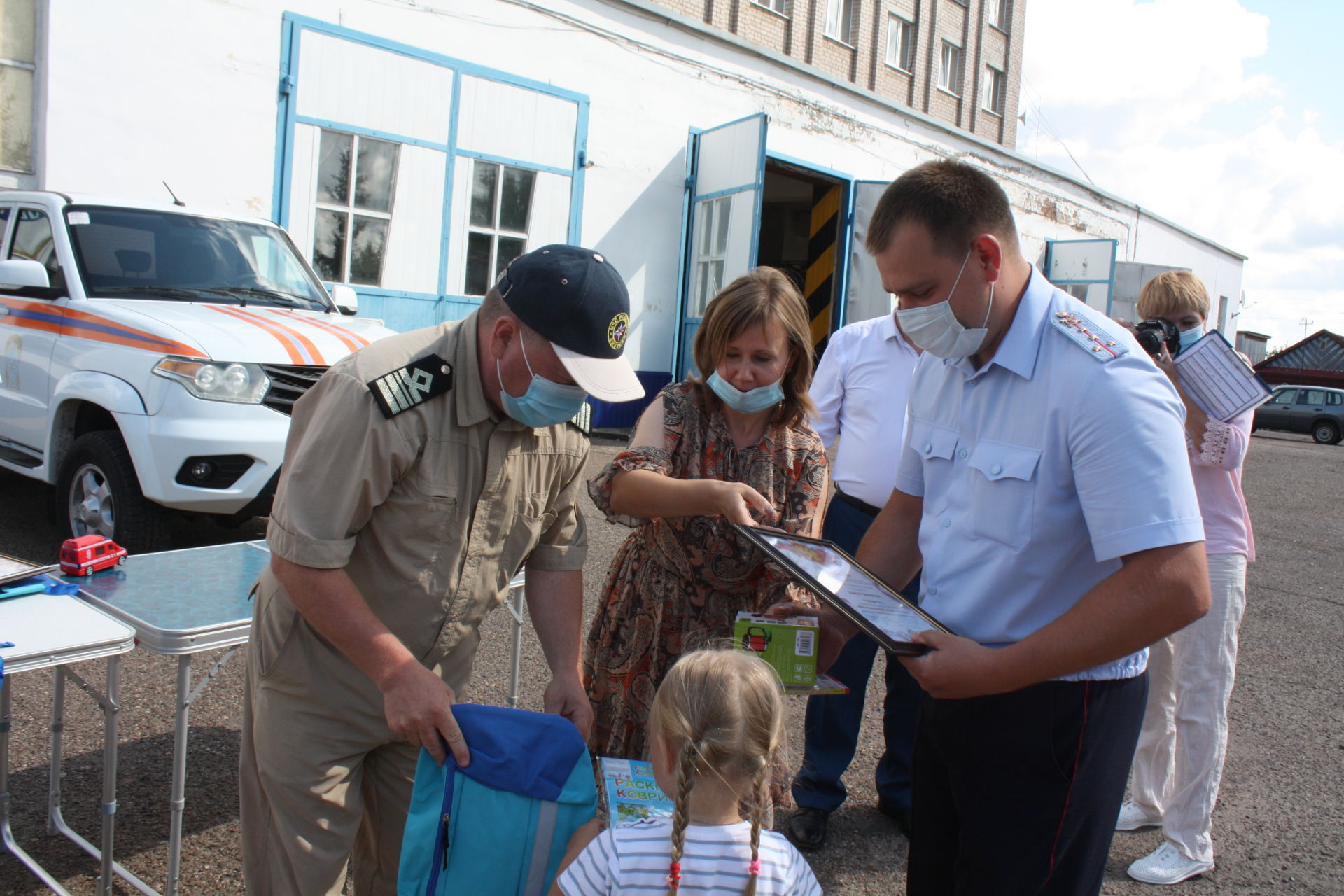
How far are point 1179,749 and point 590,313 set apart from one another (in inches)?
110

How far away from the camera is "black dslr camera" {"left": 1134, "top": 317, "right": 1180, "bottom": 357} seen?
3387 millimetres

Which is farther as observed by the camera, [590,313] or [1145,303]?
[1145,303]

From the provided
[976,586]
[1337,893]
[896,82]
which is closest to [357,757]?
[976,586]

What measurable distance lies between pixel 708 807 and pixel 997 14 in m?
28.4

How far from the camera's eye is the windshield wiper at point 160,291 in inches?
216

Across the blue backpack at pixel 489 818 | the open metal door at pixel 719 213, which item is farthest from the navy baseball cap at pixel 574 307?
the open metal door at pixel 719 213

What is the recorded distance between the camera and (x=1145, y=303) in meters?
3.69

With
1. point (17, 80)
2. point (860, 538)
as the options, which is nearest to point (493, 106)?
point (17, 80)

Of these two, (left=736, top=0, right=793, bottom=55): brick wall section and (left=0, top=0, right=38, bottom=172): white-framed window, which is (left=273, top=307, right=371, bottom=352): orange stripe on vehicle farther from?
(left=736, top=0, right=793, bottom=55): brick wall section

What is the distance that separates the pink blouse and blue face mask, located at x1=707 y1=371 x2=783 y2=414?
1610mm

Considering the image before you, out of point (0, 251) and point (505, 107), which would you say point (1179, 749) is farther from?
point (505, 107)

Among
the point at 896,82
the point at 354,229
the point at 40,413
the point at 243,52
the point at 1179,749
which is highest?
the point at 896,82

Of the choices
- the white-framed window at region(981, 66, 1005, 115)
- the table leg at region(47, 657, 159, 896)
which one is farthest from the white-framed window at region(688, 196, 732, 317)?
the white-framed window at region(981, 66, 1005, 115)

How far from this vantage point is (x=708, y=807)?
5.37 ft
